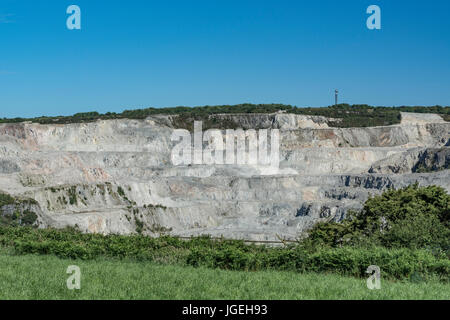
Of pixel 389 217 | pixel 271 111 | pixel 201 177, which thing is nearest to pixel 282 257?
pixel 389 217

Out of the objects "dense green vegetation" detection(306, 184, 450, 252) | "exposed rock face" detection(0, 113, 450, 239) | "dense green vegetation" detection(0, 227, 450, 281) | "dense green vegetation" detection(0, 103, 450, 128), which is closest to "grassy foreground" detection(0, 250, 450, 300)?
"dense green vegetation" detection(0, 227, 450, 281)

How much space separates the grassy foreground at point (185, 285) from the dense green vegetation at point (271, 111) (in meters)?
114

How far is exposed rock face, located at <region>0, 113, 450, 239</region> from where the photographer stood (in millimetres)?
61719

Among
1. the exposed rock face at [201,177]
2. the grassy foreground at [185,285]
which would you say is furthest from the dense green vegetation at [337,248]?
the exposed rock face at [201,177]

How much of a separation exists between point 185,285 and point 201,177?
7411 cm

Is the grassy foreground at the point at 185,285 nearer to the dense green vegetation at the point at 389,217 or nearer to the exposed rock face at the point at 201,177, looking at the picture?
the dense green vegetation at the point at 389,217

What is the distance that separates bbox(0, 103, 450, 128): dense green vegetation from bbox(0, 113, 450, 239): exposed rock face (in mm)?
5448

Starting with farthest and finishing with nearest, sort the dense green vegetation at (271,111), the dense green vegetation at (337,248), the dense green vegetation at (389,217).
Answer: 1. the dense green vegetation at (271,111)
2. the dense green vegetation at (389,217)
3. the dense green vegetation at (337,248)

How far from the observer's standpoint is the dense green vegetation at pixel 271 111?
135m

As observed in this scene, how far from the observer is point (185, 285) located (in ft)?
47.6

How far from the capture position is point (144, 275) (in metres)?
16.0

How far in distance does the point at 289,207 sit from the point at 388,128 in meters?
60.0

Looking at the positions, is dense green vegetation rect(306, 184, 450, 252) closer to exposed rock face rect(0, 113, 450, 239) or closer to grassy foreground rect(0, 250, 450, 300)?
grassy foreground rect(0, 250, 450, 300)
